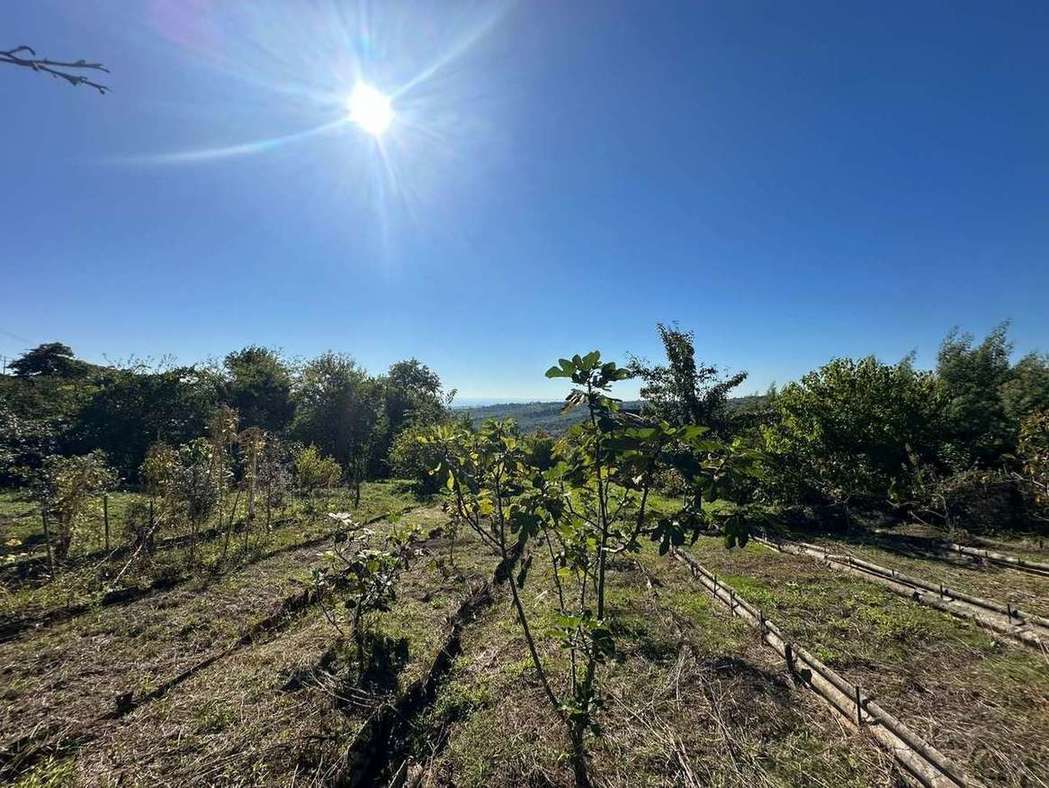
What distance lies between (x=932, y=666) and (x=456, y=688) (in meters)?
5.11

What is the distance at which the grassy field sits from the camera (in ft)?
10.2

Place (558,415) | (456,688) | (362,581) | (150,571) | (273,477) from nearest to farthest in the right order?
(558,415) < (456,688) < (362,581) < (150,571) < (273,477)

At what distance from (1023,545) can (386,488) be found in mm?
19768

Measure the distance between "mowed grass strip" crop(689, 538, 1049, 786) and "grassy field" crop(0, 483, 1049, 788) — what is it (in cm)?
2

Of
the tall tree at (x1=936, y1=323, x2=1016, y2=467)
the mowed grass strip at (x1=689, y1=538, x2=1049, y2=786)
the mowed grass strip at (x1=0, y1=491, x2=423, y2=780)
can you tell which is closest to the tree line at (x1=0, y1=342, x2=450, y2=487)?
the mowed grass strip at (x1=0, y1=491, x2=423, y2=780)

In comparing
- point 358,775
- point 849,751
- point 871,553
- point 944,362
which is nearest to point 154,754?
point 358,775

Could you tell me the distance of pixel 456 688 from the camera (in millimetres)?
4078

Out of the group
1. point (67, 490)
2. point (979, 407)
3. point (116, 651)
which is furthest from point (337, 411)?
point (979, 407)

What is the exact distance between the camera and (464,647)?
4906 millimetres

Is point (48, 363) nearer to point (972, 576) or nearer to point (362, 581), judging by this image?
point (362, 581)

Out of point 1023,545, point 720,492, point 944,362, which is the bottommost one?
point 1023,545

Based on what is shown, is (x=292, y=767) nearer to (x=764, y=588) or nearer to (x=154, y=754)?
(x=154, y=754)

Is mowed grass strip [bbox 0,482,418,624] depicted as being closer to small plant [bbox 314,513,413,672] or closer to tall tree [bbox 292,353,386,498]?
small plant [bbox 314,513,413,672]

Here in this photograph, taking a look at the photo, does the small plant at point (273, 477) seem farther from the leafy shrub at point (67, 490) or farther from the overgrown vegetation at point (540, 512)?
the leafy shrub at point (67, 490)
